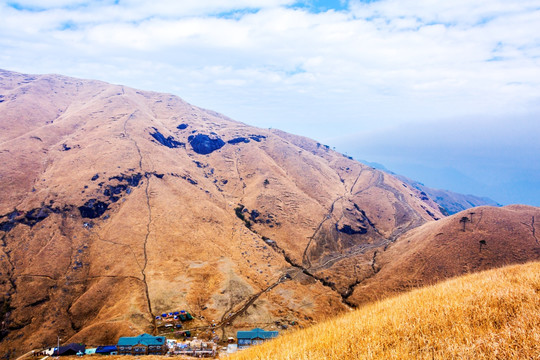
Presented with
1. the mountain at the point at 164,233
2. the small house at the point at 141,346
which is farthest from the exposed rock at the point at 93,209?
the small house at the point at 141,346

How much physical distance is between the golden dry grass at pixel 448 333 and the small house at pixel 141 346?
4608 cm

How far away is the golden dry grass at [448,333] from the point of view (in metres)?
4.32

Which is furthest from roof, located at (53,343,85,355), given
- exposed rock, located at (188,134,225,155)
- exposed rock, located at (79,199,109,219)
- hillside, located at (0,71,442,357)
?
exposed rock, located at (188,134,225,155)

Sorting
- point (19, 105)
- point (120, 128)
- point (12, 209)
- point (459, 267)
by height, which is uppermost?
point (19, 105)

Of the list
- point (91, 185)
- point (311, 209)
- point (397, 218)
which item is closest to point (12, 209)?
point (91, 185)

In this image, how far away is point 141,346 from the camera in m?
41.6

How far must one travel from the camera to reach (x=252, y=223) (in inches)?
4149

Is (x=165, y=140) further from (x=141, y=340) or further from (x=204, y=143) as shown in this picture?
(x=141, y=340)

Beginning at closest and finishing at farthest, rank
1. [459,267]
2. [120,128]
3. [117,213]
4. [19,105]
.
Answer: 1. [459,267]
2. [117,213]
3. [120,128]
4. [19,105]

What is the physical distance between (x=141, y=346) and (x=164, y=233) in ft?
144

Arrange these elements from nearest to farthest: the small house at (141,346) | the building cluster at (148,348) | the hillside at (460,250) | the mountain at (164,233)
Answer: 1. the small house at (141,346)
2. the building cluster at (148,348)
3. the mountain at (164,233)
4. the hillside at (460,250)

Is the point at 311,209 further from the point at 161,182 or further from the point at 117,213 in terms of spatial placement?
the point at 117,213

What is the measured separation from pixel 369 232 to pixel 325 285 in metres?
44.6

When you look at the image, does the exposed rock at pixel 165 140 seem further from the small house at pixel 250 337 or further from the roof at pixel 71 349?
the small house at pixel 250 337
